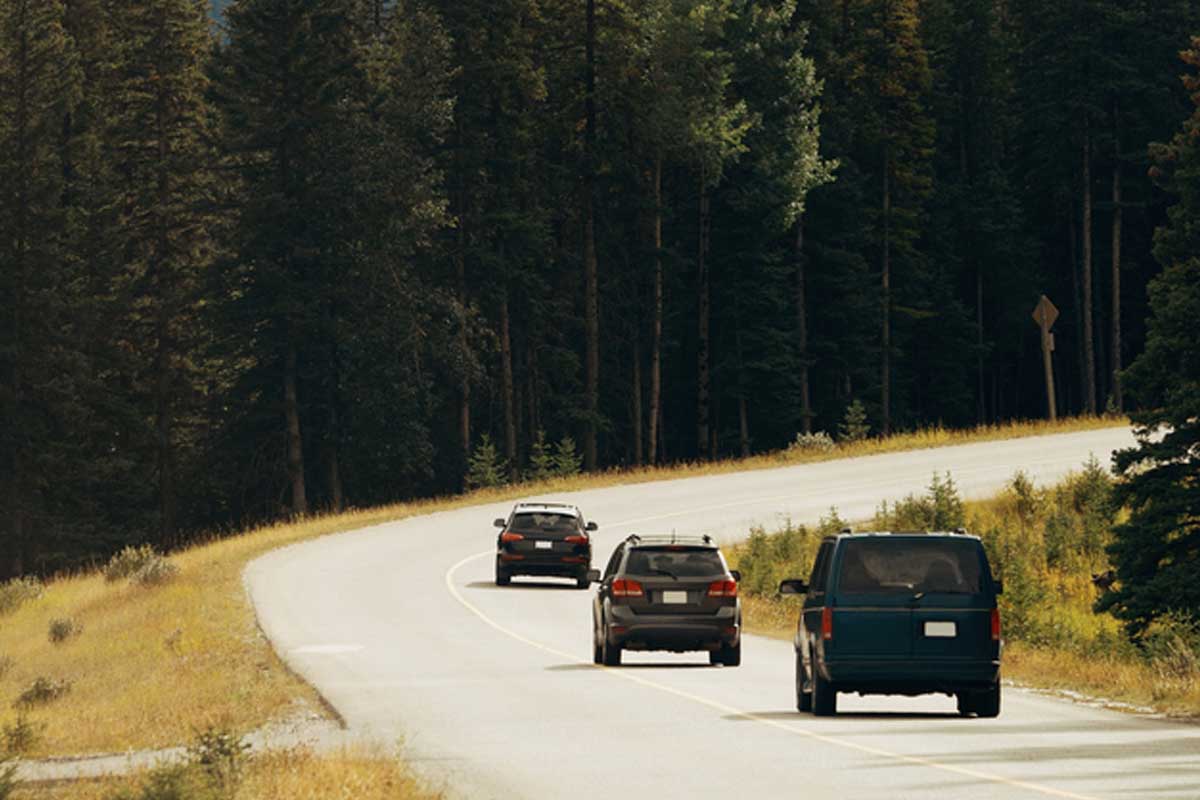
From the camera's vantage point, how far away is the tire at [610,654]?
95.0 feet

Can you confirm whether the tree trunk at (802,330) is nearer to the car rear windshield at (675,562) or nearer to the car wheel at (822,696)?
the car rear windshield at (675,562)

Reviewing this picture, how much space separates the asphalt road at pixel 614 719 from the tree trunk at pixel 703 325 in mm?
41274

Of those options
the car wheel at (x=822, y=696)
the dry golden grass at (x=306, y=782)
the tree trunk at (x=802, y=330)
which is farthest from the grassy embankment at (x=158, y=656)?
the tree trunk at (x=802, y=330)

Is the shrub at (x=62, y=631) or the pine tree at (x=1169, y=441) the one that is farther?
the shrub at (x=62, y=631)

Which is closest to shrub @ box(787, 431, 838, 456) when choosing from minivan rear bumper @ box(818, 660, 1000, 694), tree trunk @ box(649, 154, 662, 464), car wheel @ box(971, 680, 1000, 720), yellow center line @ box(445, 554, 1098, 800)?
tree trunk @ box(649, 154, 662, 464)

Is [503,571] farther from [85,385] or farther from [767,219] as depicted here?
[767,219]

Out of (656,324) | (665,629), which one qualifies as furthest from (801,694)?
(656,324)

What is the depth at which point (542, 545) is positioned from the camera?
150 ft

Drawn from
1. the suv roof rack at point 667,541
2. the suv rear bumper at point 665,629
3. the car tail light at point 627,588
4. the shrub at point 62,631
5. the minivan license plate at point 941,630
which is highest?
the suv roof rack at point 667,541

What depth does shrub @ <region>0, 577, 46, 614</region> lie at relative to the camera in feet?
173

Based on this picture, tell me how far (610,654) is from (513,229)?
6321 cm

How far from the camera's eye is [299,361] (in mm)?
85875

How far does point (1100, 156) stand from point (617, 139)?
22410 mm

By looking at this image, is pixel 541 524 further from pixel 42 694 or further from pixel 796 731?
pixel 796 731
